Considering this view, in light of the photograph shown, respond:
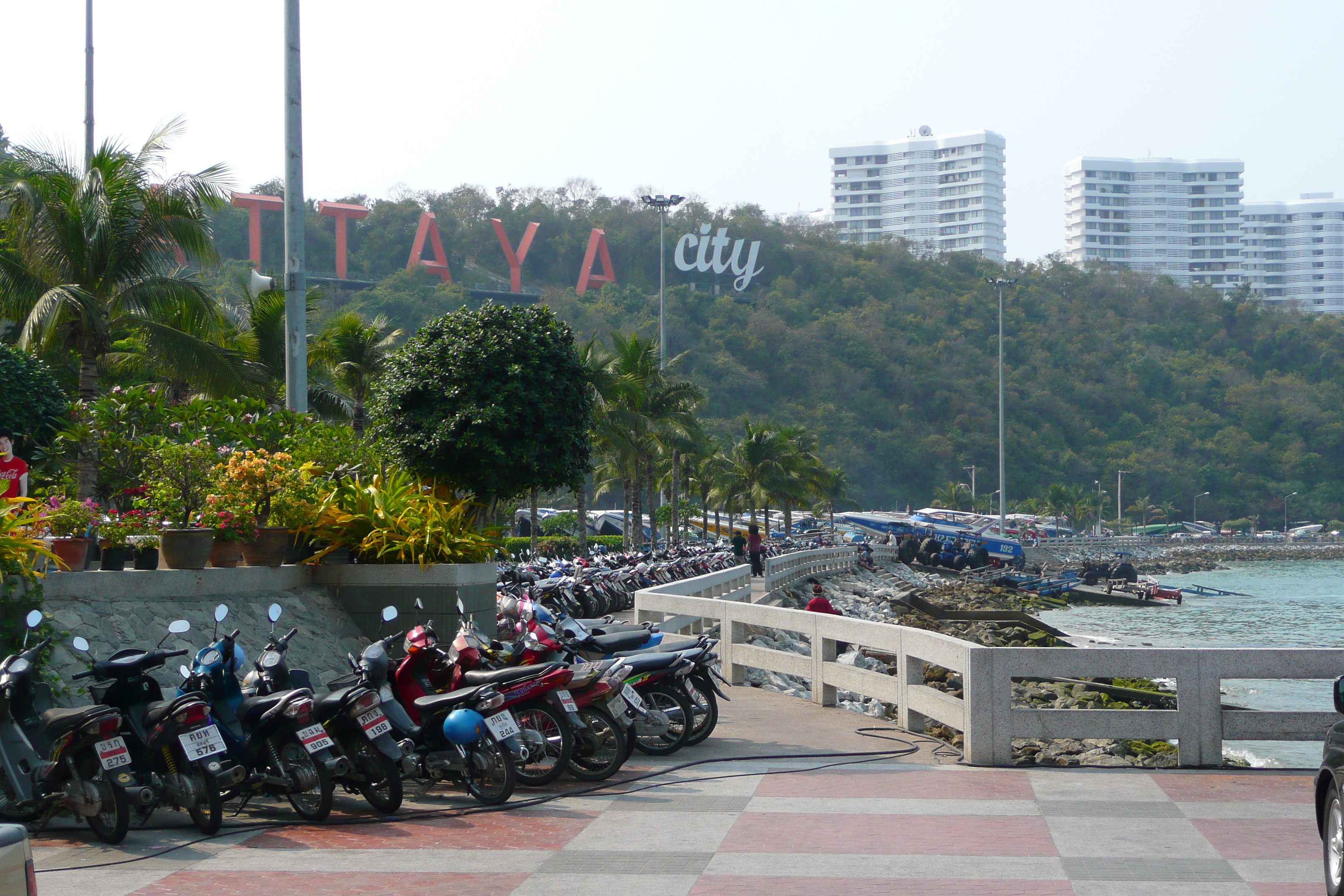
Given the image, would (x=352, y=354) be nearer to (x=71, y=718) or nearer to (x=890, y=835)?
(x=71, y=718)

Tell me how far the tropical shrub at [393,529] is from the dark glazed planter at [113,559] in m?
1.85

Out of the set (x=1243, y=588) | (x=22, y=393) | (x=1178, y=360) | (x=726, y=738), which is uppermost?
(x=1178, y=360)

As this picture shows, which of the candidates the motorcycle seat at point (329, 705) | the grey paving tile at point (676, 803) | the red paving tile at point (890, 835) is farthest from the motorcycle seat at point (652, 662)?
the motorcycle seat at point (329, 705)

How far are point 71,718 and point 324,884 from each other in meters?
1.87

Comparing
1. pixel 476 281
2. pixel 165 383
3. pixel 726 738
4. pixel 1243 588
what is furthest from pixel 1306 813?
pixel 476 281

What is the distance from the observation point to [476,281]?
371 feet

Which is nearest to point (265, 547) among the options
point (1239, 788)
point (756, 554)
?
point (1239, 788)

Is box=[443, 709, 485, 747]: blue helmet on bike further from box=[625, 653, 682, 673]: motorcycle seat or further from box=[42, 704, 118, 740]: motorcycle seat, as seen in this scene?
box=[42, 704, 118, 740]: motorcycle seat

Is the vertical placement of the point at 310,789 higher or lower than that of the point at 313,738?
lower

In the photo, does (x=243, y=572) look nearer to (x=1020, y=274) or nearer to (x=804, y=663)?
(x=804, y=663)

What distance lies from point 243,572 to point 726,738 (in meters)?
4.44

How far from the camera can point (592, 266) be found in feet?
360

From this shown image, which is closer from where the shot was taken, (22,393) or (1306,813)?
(1306,813)

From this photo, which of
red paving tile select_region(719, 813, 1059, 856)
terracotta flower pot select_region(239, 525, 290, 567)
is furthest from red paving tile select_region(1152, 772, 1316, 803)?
terracotta flower pot select_region(239, 525, 290, 567)
